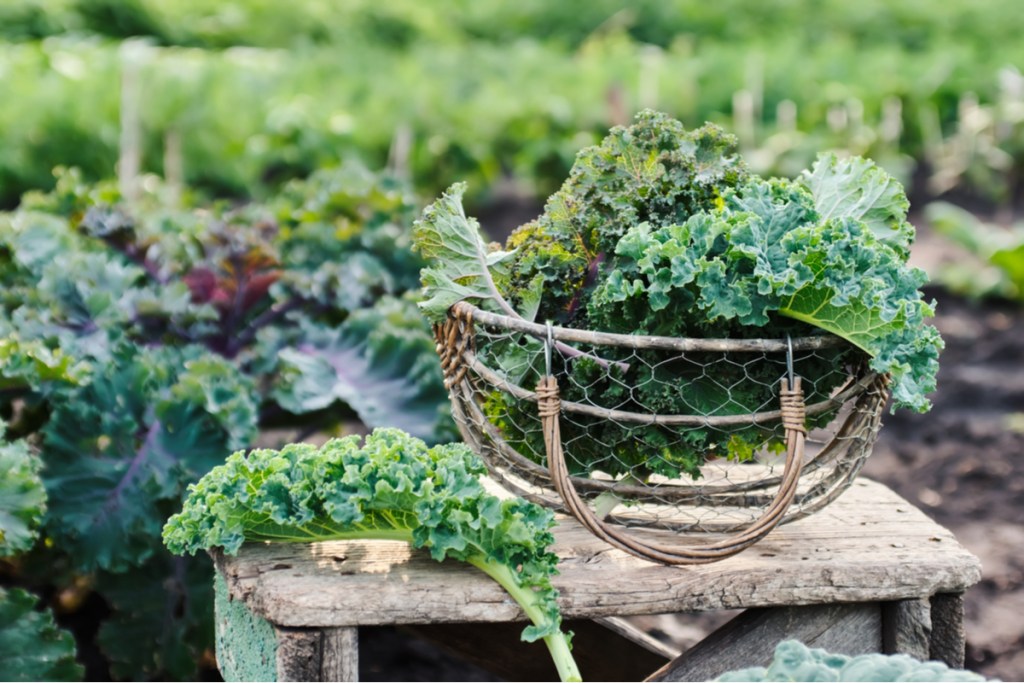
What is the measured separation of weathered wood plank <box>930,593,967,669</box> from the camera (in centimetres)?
203

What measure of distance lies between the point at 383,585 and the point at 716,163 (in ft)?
3.07

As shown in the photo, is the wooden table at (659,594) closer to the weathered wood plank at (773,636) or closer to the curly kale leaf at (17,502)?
the weathered wood plank at (773,636)

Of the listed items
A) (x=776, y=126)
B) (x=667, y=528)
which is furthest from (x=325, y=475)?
(x=776, y=126)

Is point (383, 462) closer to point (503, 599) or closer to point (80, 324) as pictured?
point (503, 599)

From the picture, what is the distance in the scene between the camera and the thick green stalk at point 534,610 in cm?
179

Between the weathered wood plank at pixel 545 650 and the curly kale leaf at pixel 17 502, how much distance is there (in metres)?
0.81

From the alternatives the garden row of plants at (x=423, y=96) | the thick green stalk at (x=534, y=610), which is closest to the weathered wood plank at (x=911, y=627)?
the thick green stalk at (x=534, y=610)

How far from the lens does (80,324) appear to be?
9.50 ft

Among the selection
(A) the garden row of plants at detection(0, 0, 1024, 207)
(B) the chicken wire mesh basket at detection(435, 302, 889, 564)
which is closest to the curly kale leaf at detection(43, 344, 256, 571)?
(B) the chicken wire mesh basket at detection(435, 302, 889, 564)

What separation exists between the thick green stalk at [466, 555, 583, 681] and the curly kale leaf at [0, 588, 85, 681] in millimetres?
1019

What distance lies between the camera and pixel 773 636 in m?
2.03

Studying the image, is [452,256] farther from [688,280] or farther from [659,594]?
[659,594]

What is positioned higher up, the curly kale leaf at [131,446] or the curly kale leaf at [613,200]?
the curly kale leaf at [613,200]

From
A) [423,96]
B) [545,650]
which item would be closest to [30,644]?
[545,650]
